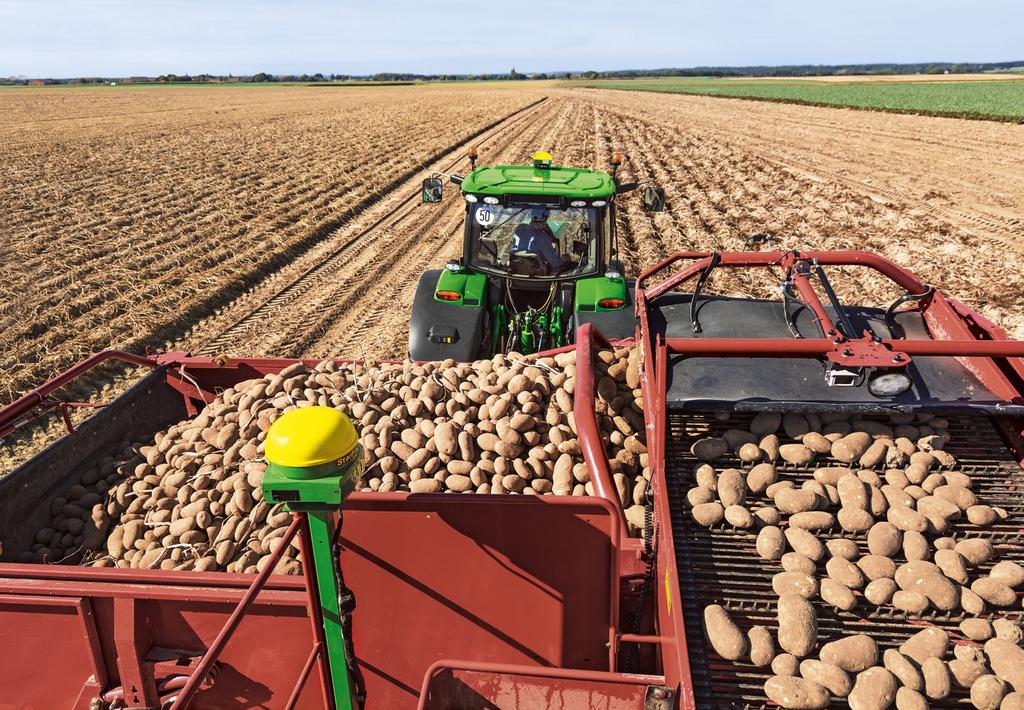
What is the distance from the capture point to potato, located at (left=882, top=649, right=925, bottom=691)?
6.61 ft

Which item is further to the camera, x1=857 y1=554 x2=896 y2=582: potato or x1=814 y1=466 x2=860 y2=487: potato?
x1=814 y1=466 x2=860 y2=487: potato

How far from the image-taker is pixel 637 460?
3.28 m

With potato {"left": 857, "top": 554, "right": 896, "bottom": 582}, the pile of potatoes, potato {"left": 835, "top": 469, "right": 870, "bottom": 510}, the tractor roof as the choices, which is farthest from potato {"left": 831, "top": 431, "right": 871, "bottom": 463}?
the tractor roof

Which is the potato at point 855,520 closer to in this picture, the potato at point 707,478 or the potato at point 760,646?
the potato at point 707,478

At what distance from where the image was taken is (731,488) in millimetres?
2641

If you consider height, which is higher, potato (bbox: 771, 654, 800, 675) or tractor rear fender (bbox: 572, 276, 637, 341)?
tractor rear fender (bbox: 572, 276, 637, 341)

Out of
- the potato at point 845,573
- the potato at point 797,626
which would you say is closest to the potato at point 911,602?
the potato at point 845,573

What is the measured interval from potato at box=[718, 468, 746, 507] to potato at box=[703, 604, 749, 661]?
0.52 meters

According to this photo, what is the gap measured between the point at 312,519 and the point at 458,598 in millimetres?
883

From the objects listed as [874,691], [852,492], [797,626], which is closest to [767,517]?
[852,492]

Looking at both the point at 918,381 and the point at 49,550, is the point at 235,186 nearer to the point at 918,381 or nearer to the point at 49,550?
the point at 49,550

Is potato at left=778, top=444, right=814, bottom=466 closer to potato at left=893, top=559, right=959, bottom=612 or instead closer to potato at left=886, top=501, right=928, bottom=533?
potato at left=886, top=501, right=928, bottom=533

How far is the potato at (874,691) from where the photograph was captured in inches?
77.2

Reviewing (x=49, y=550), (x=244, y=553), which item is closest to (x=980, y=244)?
(x=244, y=553)
